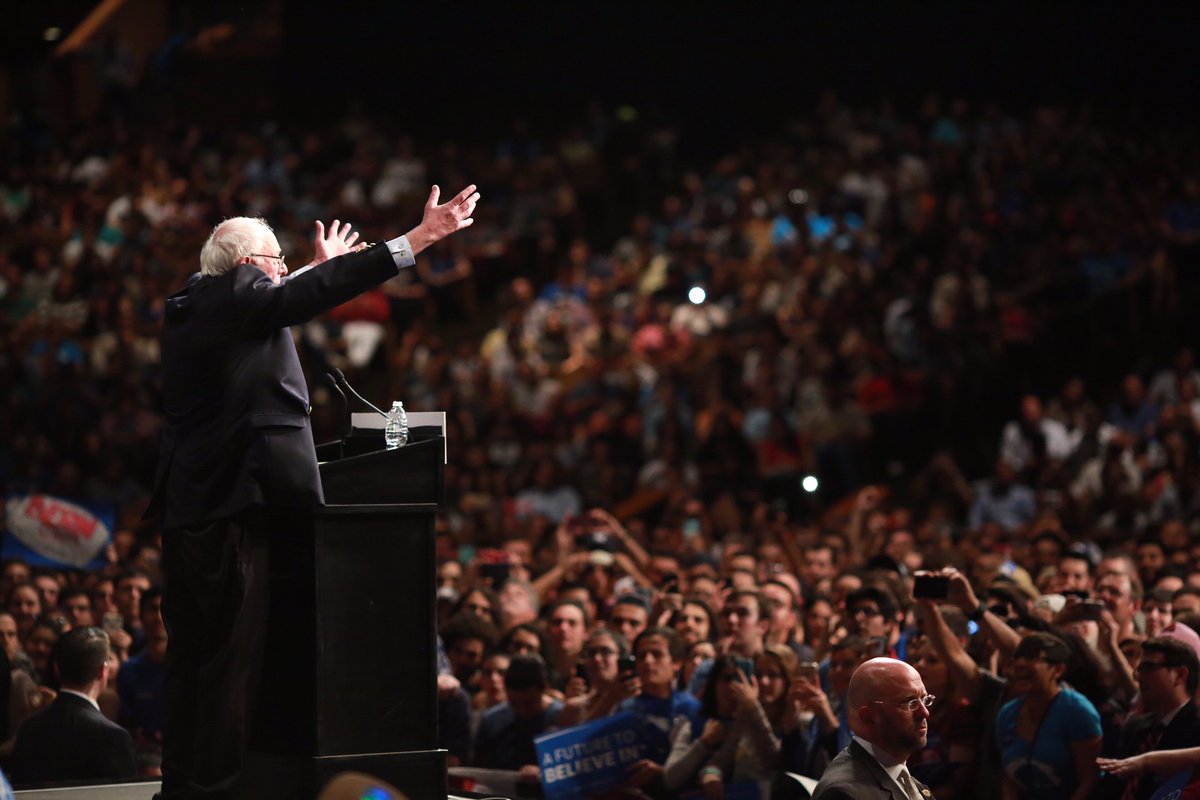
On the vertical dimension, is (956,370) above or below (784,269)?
below

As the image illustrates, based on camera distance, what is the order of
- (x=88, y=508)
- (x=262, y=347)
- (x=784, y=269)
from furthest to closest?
(x=784, y=269) → (x=88, y=508) → (x=262, y=347)

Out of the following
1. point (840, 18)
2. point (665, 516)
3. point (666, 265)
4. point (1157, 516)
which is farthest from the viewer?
point (840, 18)

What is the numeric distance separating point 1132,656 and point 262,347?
4.06m

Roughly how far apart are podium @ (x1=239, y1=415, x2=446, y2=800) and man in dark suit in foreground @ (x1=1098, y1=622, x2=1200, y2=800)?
105 inches

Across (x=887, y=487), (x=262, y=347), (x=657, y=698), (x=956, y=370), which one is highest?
(x=956, y=370)

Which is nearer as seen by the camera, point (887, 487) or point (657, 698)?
point (657, 698)

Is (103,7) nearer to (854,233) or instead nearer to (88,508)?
(854,233)

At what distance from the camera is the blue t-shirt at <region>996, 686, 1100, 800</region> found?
20.1 ft

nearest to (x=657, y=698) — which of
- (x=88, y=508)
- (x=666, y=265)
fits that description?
(x=88, y=508)

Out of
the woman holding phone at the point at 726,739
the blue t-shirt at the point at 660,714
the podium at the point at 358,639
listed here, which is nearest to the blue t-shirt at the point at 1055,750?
the woman holding phone at the point at 726,739

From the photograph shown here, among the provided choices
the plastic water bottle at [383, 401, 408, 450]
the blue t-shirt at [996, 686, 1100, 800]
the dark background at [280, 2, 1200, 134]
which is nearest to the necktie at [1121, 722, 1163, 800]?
the blue t-shirt at [996, 686, 1100, 800]

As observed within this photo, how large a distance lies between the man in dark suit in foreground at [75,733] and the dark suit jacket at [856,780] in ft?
9.17

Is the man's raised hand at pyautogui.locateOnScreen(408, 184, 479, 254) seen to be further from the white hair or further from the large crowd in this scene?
the large crowd

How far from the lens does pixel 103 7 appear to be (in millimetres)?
24188
